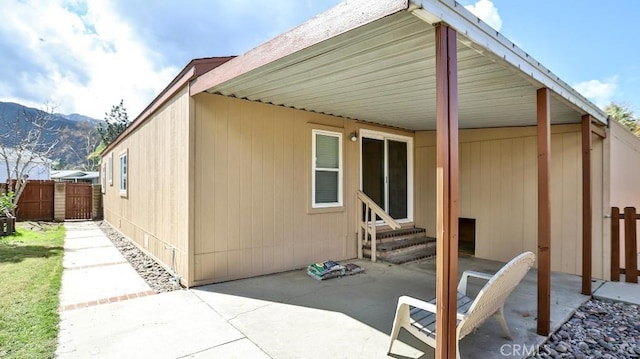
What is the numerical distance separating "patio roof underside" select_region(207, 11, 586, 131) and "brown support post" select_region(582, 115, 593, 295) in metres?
0.37

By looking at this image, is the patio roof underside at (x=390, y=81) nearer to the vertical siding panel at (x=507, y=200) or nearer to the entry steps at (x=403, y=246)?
the vertical siding panel at (x=507, y=200)

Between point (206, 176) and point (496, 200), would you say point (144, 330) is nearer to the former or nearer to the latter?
point (206, 176)

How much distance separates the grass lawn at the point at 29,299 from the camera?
2.55 metres

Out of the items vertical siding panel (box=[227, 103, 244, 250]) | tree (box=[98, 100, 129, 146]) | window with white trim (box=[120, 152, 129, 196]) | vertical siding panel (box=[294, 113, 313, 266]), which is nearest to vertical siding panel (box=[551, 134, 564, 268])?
vertical siding panel (box=[294, 113, 313, 266])

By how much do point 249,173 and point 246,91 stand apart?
3.92ft

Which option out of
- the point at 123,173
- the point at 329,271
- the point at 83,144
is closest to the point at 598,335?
the point at 329,271

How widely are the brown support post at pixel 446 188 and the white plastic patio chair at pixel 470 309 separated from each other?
21 cm

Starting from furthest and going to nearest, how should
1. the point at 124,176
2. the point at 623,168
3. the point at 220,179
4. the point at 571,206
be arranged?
the point at 124,176 < the point at 623,168 < the point at 571,206 < the point at 220,179

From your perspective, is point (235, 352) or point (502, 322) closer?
point (235, 352)

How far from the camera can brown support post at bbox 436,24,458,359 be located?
6.32 feet

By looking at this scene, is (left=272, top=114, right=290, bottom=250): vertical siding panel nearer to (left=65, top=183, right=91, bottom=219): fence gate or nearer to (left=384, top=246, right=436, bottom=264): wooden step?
(left=384, top=246, right=436, bottom=264): wooden step

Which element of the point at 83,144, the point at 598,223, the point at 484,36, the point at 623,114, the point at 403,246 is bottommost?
the point at 403,246

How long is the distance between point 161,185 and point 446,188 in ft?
16.2

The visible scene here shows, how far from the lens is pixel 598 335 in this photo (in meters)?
3.04
